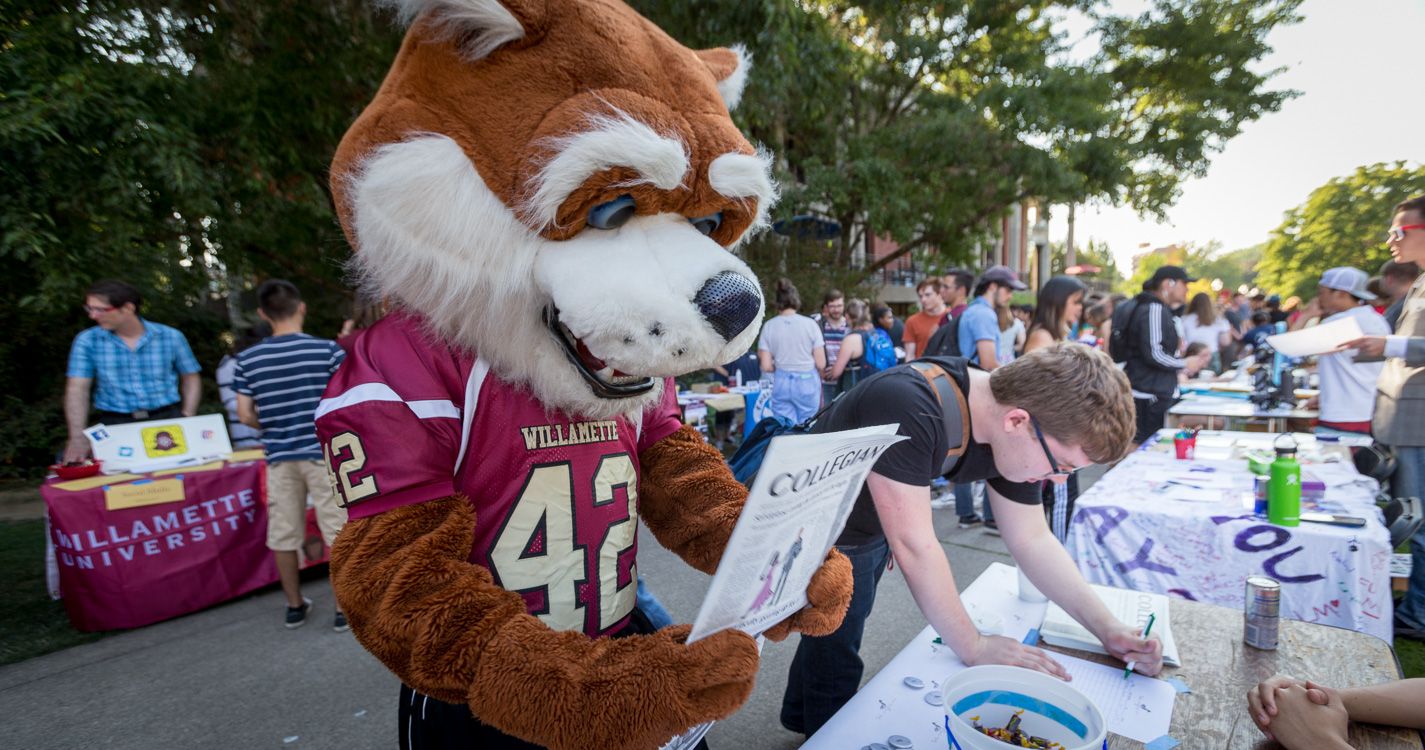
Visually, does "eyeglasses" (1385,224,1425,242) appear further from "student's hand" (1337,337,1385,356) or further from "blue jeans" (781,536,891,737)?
"blue jeans" (781,536,891,737)

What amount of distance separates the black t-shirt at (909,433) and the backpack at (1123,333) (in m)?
3.97

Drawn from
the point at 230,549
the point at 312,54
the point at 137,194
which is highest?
the point at 312,54

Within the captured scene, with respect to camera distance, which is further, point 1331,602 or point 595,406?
point 1331,602

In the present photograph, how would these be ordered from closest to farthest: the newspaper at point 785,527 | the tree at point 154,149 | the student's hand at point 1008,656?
the newspaper at point 785,527 → the student's hand at point 1008,656 → the tree at point 154,149

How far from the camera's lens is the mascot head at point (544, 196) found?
91cm

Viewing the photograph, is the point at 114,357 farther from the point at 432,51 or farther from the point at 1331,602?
the point at 1331,602

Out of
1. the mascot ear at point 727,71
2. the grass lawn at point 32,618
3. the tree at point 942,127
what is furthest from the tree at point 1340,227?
the mascot ear at point 727,71

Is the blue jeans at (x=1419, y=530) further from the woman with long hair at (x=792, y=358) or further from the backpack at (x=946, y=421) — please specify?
the woman with long hair at (x=792, y=358)

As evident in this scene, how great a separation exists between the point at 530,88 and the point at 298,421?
311cm

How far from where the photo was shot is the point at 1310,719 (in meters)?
1.23

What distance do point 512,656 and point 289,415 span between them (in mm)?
3193

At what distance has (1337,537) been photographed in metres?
2.23

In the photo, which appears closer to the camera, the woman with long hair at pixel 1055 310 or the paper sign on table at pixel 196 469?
the paper sign on table at pixel 196 469

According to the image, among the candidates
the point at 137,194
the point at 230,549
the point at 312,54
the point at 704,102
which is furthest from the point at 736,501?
the point at 312,54
